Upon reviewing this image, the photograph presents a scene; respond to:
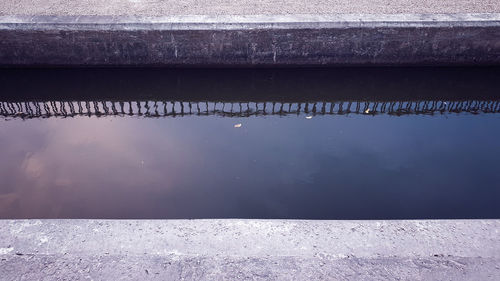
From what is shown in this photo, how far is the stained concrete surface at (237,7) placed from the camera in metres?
9.72

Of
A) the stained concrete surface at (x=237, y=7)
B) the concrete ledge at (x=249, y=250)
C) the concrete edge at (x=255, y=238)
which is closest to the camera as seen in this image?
the concrete ledge at (x=249, y=250)

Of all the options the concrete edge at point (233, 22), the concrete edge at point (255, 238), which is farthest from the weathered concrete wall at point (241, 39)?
the concrete edge at point (255, 238)

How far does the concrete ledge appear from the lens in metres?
3.21

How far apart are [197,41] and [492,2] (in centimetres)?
846

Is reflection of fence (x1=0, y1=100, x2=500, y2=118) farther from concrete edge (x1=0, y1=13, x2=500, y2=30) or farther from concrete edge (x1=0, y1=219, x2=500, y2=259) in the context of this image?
concrete edge (x1=0, y1=219, x2=500, y2=259)

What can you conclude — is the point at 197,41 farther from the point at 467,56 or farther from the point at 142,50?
the point at 467,56

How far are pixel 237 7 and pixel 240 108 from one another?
333 cm

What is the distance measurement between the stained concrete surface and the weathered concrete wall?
1.09 metres

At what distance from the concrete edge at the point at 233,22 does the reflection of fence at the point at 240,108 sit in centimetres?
173

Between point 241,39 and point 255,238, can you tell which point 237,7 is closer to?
point 241,39

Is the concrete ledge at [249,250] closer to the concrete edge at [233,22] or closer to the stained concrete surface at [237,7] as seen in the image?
the concrete edge at [233,22]

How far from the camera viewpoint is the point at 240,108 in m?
8.28

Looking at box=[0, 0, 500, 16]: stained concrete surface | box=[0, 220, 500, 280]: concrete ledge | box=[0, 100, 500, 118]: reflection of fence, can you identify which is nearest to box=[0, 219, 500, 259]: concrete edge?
box=[0, 220, 500, 280]: concrete ledge

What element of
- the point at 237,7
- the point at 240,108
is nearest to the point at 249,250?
the point at 240,108
